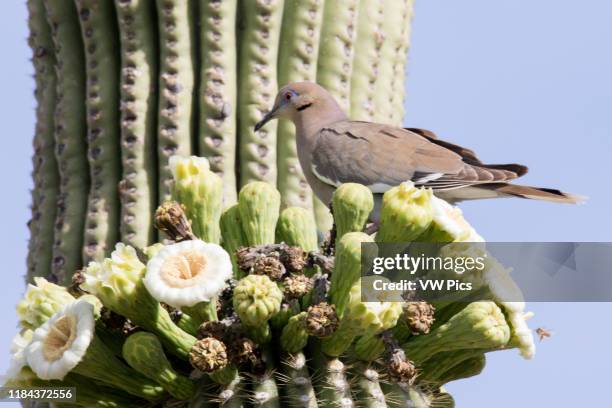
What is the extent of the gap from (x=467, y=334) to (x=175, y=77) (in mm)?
2633

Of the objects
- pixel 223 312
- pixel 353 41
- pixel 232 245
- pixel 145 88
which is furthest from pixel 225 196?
pixel 223 312

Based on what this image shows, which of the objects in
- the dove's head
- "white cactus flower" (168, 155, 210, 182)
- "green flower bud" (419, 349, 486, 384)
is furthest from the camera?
the dove's head

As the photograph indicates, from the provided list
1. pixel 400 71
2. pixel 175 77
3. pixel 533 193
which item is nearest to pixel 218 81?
pixel 175 77

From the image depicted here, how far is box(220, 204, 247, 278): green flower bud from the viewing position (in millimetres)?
3840

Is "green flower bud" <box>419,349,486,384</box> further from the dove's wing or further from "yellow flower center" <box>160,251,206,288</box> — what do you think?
the dove's wing

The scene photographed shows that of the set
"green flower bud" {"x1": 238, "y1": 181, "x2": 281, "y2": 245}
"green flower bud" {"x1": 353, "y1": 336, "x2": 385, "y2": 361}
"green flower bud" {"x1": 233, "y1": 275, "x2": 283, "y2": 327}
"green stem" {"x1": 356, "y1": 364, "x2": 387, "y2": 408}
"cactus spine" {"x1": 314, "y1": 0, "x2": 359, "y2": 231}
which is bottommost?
"green stem" {"x1": 356, "y1": 364, "x2": 387, "y2": 408}

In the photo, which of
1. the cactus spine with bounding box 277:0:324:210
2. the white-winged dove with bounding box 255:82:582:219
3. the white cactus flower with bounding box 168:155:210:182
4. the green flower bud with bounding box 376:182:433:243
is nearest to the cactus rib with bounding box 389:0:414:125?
the white-winged dove with bounding box 255:82:582:219

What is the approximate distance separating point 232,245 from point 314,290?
0.50 metres

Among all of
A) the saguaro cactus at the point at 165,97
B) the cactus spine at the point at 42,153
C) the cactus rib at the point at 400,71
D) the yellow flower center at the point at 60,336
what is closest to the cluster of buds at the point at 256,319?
the yellow flower center at the point at 60,336

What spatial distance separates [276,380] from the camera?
11.2ft

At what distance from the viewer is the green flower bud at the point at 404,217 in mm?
3498

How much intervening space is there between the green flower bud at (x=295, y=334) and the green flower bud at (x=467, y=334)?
0.96 ft

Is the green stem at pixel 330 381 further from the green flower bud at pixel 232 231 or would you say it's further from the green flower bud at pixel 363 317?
the green flower bud at pixel 232 231

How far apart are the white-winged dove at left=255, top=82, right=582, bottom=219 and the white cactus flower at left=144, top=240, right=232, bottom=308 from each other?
2301 millimetres
